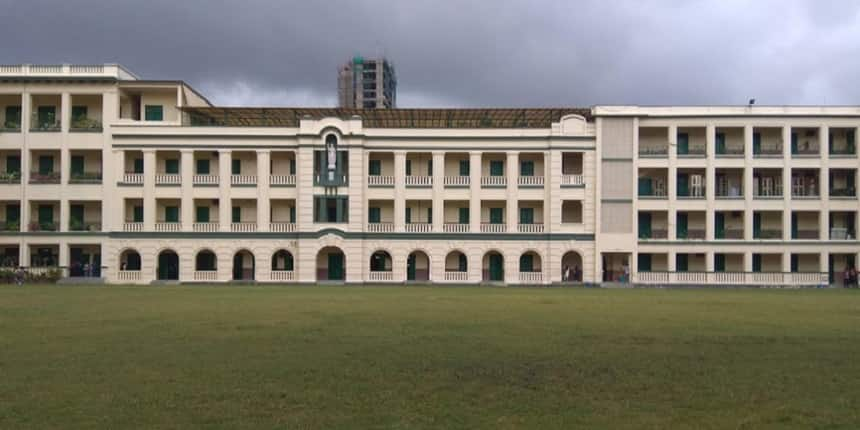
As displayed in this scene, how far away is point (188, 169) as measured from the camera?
174 feet

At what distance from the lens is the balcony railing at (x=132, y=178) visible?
5291 centimetres

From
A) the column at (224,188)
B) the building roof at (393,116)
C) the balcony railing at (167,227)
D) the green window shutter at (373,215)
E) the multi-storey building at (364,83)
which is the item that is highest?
the multi-storey building at (364,83)

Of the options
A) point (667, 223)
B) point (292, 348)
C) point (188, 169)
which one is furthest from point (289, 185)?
point (292, 348)

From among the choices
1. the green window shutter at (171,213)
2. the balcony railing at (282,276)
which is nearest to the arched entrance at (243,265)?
the balcony railing at (282,276)

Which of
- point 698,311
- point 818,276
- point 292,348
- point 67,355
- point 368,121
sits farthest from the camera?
point 368,121

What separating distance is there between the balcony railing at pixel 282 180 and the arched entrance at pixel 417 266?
9409 millimetres

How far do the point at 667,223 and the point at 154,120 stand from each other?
1399 inches

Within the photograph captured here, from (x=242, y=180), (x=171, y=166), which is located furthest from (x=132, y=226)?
(x=242, y=180)

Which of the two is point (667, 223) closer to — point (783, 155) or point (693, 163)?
point (693, 163)

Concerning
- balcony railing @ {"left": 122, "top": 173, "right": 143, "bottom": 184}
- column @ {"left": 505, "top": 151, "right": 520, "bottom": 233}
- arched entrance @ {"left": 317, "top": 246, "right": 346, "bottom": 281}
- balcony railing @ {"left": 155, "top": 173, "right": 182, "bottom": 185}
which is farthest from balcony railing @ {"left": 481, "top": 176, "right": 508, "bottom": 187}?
balcony railing @ {"left": 122, "top": 173, "right": 143, "bottom": 184}

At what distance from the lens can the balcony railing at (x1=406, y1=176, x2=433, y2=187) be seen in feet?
176

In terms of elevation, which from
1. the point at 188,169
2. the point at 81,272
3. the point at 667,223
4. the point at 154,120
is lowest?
the point at 81,272

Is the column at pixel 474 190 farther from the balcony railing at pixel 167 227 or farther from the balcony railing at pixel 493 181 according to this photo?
the balcony railing at pixel 167 227

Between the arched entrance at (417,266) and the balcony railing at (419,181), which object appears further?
the arched entrance at (417,266)
